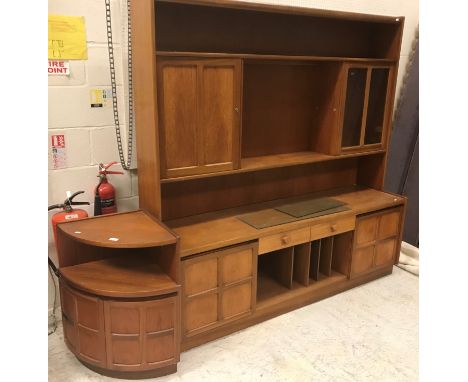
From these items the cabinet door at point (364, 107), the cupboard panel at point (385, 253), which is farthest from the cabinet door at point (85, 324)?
the cupboard panel at point (385, 253)

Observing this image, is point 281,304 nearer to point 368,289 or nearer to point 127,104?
point 368,289

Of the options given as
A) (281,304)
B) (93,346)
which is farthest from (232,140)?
(93,346)

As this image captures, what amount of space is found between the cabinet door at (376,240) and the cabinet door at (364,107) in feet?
1.65

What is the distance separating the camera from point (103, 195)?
2385 millimetres

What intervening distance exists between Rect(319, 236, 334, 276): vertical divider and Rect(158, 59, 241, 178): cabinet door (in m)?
0.96

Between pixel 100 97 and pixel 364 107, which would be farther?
pixel 364 107

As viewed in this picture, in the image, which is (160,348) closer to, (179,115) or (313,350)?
(313,350)

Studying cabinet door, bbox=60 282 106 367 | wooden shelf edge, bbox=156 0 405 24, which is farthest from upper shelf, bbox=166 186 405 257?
wooden shelf edge, bbox=156 0 405 24

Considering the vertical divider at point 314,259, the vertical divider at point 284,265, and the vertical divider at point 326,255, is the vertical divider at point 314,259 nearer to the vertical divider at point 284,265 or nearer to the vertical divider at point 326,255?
the vertical divider at point 326,255

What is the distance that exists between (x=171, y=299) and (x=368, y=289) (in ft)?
5.26

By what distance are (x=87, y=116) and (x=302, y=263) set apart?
5.30 feet

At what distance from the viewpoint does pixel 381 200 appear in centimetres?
304

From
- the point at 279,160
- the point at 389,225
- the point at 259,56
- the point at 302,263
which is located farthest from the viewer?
the point at 389,225

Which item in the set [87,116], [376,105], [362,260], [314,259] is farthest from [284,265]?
[87,116]
